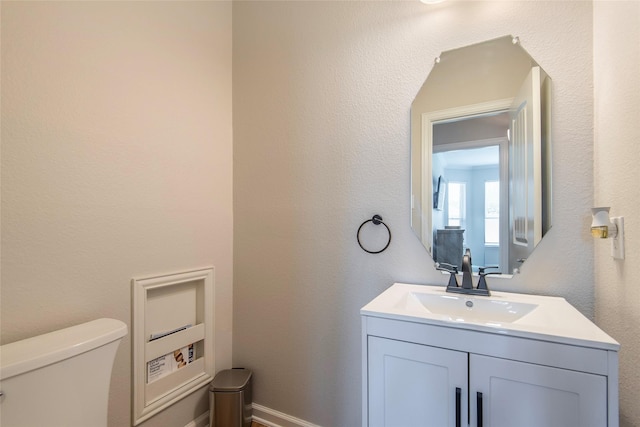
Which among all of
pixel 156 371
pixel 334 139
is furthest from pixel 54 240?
pixel 334 139

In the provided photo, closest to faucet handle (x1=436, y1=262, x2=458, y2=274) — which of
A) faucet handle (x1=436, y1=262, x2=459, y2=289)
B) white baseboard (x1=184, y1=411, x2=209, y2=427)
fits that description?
faucet handle (x1=436, y1=262, x2=459, y2=289)

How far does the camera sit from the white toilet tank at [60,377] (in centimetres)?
83

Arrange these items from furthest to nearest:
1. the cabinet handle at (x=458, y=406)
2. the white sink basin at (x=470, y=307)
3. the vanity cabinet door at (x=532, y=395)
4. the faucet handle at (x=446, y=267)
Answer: the faucet handle at (x=446, y=267)
the white sink basin at (x=470, y=307)
the cabinet handle at (x=458, y=406)
the vanity cabinet door at (x=532, y=395)

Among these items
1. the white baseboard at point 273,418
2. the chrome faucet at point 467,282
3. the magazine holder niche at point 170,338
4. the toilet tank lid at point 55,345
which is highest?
the chrome faucet at point 467,282

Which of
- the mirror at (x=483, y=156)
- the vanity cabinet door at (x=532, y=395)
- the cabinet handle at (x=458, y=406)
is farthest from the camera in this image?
the mirror at (x=483, y=156)

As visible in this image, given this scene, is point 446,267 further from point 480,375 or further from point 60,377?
point 60,377

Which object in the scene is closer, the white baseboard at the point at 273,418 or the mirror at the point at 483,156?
the mirror at the point at 483,156

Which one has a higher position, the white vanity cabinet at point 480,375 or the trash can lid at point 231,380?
the white vanity cabinet at point 480,375

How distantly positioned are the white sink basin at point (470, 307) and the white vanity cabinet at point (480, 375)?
17cm

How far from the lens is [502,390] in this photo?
33.0 inches

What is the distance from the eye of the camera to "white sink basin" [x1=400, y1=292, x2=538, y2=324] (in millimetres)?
1093

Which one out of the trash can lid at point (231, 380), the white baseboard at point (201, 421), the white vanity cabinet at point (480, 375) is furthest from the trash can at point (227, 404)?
the white vanity cabinet at point (480, 375)

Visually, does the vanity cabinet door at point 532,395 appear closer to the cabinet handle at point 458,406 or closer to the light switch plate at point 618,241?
the cabinet handle at point 458,406

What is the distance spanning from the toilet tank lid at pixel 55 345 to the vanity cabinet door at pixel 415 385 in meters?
0.97
